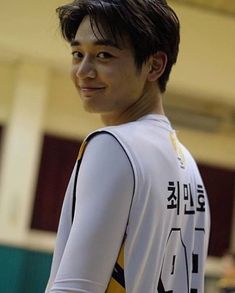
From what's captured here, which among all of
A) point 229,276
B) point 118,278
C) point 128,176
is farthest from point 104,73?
point 229,276

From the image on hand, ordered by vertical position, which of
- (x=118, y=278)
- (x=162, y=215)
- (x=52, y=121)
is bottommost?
(x=118, y=278)

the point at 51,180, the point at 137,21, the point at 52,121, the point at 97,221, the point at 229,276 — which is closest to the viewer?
the point at 97,221

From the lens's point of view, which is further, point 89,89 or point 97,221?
point 89,89

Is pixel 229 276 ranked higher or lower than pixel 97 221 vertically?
lower

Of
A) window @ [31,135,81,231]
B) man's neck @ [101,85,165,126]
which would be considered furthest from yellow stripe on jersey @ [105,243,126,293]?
window @ [31,135,81,231]

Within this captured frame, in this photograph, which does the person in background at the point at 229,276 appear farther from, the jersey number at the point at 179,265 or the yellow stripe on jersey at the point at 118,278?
the yellow stripe on jersey at the point at 118,278

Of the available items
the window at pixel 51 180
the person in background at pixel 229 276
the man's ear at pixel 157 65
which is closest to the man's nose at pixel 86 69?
the man's ear at pixel 157 65

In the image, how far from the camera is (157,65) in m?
1.16

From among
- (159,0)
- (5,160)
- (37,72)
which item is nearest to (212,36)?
(37,72)

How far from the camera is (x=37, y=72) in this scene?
6957 mm

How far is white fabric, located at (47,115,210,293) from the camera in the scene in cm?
98

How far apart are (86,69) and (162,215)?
0.28 meters

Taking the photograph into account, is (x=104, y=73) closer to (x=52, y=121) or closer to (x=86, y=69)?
(x=86, y=69)

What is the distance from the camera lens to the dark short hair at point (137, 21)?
1087 mm
